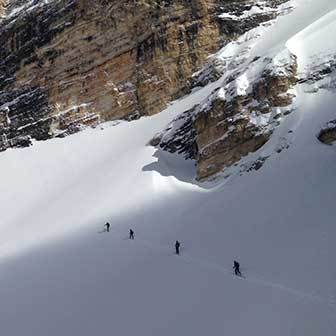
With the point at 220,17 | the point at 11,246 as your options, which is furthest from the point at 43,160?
the point at 220,17

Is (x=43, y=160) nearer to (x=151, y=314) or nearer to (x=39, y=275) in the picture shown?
(x=39, y=275)

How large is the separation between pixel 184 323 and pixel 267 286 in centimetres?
402

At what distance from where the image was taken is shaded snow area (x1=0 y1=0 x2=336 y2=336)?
2450 cm

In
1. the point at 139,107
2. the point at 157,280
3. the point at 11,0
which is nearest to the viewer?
the point at 157,280

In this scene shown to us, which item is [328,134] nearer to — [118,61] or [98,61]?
[118,61]

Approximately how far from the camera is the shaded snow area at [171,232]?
24500 millimetres

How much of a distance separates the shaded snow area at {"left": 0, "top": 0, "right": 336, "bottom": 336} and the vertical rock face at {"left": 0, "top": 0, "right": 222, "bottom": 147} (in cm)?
238

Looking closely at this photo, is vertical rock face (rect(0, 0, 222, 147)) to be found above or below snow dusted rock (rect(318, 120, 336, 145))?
above

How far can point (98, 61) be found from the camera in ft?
211

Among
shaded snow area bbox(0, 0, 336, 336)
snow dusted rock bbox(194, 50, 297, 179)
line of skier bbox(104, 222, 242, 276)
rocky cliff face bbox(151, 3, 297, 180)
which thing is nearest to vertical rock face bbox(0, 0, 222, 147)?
shaded snow area bbox(0, 0, 336, 336)

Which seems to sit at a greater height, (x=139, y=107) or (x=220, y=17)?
(x=220, y=17)

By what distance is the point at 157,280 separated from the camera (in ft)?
97.2

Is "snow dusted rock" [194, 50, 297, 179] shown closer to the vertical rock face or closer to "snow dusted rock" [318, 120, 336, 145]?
"snow dusted rock" [318, 120, 336, 145]

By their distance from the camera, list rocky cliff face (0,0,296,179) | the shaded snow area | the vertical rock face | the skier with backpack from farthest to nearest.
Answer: the vertical rock face
rocky cliff face (0,0,296,179)
the skier with backpack
the shaded snow area
